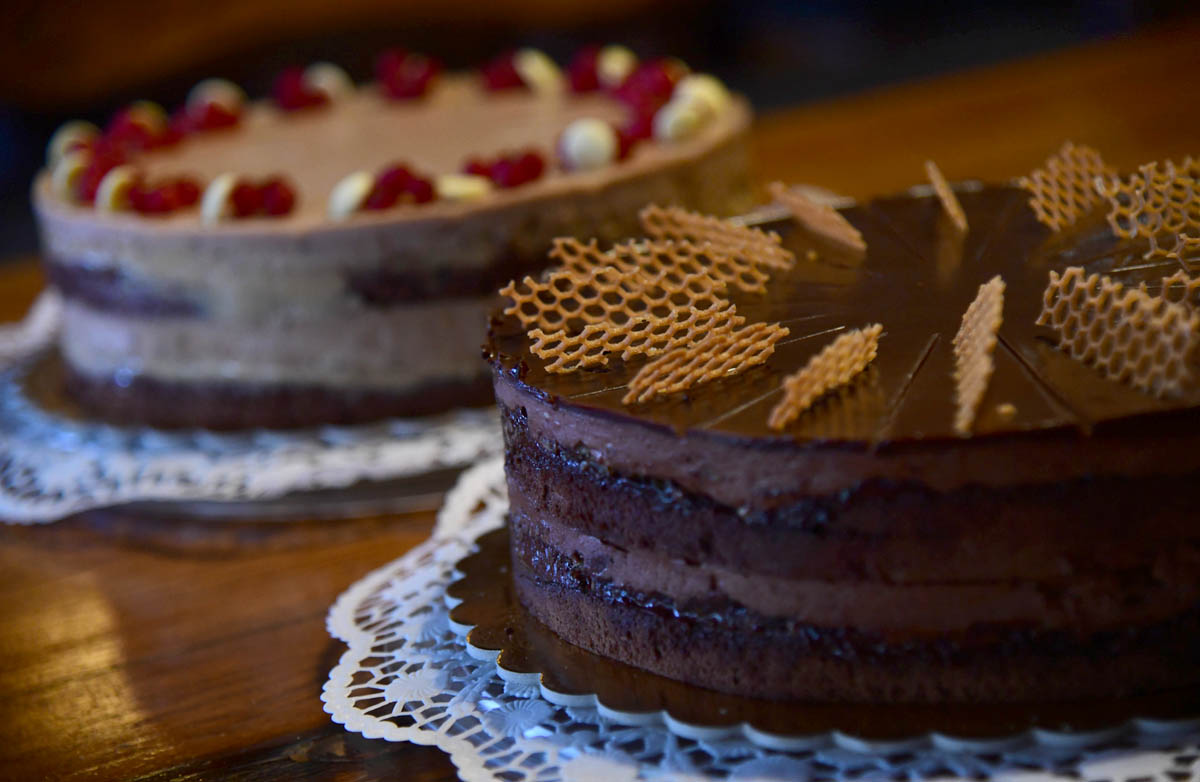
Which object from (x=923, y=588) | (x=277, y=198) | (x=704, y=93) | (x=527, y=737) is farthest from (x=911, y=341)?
(x=704, y=93)

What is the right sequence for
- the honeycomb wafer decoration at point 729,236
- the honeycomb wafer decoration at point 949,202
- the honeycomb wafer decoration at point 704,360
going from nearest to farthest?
the honeycomb wafer decoration at point 704,360 < the honeycomb wafer decoration at point 729,236 < the honeycomb wafer decoration at point 949,202

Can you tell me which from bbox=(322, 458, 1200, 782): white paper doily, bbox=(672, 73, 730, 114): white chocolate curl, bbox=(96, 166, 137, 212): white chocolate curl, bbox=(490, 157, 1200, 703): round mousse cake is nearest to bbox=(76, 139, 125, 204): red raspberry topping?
bbox=(96, 166, 137, 212): white chocolate curl

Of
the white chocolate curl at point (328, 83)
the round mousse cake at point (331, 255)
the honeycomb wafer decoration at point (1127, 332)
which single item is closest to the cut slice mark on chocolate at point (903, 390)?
the honeycomb wafer decoration at point (1127, 332)

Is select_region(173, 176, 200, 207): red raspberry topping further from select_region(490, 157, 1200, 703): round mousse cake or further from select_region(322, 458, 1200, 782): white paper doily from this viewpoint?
select_region(490, 157, 1200, 703): round mousse cake

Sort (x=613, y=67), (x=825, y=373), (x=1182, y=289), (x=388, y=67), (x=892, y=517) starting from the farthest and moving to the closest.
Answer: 1. (x=388, y=67)
2. (x=613, y=67)
3. (x=1182, y=289)
4. (x=825, y=373)
5. (x=892, y=517)

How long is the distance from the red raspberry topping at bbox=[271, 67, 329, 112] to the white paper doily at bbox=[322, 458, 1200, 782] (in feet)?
6.71

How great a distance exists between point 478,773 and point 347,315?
1.41 metres

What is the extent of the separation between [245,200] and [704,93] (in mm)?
1062

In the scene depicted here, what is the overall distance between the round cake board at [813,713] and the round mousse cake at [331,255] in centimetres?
113

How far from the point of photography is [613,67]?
363 cm

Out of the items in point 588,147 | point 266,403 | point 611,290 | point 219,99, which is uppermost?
point 219,99

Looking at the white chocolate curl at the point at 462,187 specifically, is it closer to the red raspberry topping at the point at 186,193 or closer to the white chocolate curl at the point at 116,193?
the red raspberry topping at the point at 186,193

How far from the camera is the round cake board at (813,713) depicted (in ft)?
4.71

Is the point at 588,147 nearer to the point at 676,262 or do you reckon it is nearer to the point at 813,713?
the point at 676,262
